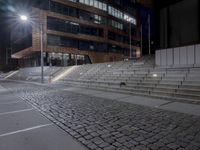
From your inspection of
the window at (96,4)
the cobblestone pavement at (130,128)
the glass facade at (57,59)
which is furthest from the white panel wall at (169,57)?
the window at (96,4)

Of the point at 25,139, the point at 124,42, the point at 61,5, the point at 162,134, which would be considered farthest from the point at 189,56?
the point at 124,42

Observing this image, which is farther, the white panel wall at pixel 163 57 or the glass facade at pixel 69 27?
the glass facade at pixel 69 27

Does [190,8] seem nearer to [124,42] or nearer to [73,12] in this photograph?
[73,12]

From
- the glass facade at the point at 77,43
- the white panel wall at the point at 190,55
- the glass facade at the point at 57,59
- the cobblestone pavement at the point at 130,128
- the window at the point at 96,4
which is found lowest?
the cobblestone pavement at the point at 130,128

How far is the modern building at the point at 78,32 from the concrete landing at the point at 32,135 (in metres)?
27.3

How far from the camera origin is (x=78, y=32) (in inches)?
1762

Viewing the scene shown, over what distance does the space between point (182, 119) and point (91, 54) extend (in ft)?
141

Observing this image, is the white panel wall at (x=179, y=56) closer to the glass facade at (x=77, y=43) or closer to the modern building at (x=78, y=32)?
the modern building at (x=78, y=32)

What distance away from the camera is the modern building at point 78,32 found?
38.3 meters

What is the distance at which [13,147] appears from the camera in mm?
4023

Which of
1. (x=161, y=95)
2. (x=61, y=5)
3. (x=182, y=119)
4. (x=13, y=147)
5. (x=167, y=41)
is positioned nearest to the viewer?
(x=13, y=147)

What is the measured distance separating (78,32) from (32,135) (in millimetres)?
41921

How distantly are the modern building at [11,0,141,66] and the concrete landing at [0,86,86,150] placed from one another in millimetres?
27278

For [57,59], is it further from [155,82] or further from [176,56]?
[176,56]
